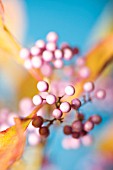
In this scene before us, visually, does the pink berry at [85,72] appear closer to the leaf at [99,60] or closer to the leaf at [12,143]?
the leaf at [99,60]

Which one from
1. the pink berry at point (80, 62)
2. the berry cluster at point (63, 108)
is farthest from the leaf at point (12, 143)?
the pink berry at point (80, 62)

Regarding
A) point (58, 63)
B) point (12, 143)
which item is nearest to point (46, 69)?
point (58, 63)

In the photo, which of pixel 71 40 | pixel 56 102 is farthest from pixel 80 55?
pixel 56 102

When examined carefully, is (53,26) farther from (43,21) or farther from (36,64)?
(36,64)

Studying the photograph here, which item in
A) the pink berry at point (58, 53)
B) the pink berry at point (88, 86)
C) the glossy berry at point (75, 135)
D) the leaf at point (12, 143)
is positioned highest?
the pink berry at point (58, 53)

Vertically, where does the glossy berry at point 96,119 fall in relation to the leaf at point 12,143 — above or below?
above

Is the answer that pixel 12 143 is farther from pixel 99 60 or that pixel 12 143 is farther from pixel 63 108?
pixel 99 60

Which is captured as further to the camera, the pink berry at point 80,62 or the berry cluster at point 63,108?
the pink berry at point 80,62
